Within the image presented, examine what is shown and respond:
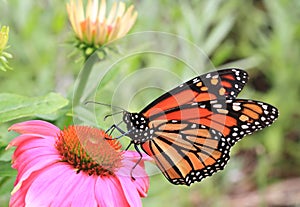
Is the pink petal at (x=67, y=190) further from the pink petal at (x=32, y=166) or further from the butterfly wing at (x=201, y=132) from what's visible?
the butterfly wing at (x=201, y=132)

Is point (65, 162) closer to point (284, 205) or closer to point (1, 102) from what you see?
point (1, 102)

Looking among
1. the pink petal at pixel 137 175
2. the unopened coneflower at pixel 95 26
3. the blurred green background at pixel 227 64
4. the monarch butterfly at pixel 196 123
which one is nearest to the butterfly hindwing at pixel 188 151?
the monarch butterfly at pixel 196 123

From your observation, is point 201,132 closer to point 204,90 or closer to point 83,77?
point 204,90

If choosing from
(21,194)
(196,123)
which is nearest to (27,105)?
(21,194)

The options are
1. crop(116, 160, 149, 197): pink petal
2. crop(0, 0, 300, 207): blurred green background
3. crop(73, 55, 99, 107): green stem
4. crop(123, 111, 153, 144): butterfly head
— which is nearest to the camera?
crop(116, 160, 149, 197): pink petal

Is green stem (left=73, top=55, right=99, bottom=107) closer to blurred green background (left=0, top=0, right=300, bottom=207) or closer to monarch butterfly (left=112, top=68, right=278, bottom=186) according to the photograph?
monarch butterfly (left=112, top=68, right=278, bottom=186)

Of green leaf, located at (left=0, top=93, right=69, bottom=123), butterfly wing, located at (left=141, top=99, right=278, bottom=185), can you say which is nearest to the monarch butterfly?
butterfly wing, located at (left=141, top=99, right=278, bottom=185)

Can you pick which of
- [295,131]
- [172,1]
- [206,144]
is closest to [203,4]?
[172,1]
